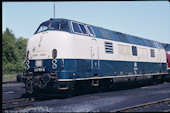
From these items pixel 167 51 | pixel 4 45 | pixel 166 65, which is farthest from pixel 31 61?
pixel 4 45

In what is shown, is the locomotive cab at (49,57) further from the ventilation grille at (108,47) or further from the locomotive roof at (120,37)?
the ventilation grille at (108,47)

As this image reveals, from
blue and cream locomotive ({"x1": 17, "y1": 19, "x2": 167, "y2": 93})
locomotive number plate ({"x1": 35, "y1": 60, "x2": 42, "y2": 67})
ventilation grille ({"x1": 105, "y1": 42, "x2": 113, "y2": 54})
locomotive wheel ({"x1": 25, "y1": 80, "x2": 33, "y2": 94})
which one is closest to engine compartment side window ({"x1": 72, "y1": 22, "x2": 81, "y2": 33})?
blue and cream locomotive ({"x1": 17, "y1": 19, "x2": 167, "y2": 93})

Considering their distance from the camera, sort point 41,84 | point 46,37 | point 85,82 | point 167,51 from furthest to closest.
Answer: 1. point 167,51
2. point 85,82
3. point 46,37
4. point 41,84

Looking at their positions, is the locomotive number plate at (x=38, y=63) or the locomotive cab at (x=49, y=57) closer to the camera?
the locomotive cab at (x=49, y=57)

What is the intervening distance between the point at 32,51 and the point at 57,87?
7.46ft

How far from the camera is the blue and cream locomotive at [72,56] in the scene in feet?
25.7

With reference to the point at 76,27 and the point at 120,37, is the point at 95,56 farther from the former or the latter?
the point at 120,37

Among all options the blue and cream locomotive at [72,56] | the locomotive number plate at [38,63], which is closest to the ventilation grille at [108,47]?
the blue and cream locomotive at [72,56]

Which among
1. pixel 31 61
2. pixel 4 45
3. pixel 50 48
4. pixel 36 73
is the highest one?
pixel 4 45

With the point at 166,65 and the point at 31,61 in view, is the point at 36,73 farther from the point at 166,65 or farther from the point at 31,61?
the point at 166,65

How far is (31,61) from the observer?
8602mm

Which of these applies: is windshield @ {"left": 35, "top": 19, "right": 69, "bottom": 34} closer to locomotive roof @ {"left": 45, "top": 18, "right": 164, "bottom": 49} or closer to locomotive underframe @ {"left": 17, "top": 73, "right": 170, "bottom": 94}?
locomotive roof @ {"left": 45, "top": 18, "right": 164, "bottom": 49}

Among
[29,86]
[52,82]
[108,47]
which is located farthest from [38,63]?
[108,47]

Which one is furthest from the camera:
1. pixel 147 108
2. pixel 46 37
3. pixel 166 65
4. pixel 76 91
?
pixel 166 65
